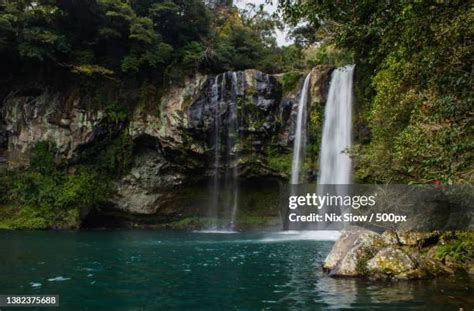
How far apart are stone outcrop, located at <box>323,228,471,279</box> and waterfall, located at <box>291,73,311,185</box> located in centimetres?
1689

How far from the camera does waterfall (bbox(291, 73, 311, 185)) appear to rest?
30.7 m

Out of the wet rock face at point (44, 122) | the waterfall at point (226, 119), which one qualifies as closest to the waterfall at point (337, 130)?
the waterfall at point (226, 119)

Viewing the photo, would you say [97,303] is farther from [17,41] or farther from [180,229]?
[17,41]

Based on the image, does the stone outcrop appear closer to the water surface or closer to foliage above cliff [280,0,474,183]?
the water surface

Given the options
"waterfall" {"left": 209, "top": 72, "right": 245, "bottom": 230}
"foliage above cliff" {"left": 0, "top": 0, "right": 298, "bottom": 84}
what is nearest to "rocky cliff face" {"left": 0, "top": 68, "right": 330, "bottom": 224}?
"waterfall" {"left": 209, "top": 72, "right": 245, "bottom": 230}

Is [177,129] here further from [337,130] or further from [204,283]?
[204,283]

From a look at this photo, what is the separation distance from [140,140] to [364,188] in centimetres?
1499

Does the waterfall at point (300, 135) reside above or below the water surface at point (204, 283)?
above

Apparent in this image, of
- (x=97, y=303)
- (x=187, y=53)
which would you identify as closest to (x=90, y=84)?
(x=187, y=53)

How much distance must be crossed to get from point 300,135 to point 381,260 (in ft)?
62.9

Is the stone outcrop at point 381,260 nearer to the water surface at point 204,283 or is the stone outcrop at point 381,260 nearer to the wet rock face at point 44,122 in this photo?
the water surface at point 204,283

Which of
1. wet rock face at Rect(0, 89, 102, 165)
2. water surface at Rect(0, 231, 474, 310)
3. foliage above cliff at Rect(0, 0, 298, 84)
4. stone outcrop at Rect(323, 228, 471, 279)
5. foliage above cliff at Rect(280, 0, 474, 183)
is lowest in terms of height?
water surface at Rect(0, 231, 474, 310)

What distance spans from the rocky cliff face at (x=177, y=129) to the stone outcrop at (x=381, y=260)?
1761 centimetres

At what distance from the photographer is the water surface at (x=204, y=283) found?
9438mm
